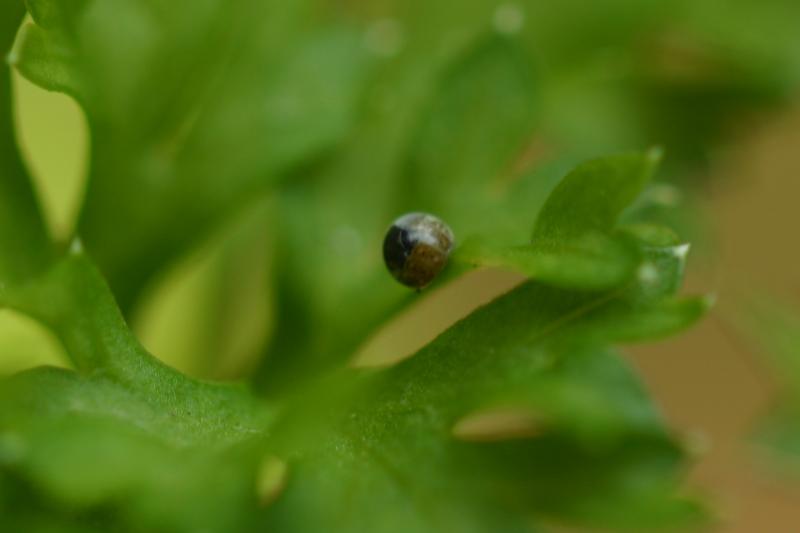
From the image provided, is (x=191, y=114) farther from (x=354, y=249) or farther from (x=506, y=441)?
(x=506, y=441)

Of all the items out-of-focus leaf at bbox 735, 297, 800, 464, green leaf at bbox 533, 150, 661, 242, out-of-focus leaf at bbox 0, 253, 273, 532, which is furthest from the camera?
out-of-focus leaf at bbox 735, 297, 800, 464

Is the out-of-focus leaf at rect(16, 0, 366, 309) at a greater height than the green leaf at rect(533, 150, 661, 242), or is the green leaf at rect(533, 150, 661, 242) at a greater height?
the green leaf at rect(533, 150, 661, 242)

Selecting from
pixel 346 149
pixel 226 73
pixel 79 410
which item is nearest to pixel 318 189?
pixel 346 149

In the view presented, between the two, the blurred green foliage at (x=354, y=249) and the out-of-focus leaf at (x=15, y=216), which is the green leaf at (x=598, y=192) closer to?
the blurred green foliage at (x=354, y=249)

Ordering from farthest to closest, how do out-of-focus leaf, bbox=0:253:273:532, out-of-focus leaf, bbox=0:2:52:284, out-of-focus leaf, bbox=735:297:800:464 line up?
out-of-focus leaf, bbox=735:297:800:464 < out-of-focus leaf, bbox=0:2:52:284 < out-of-focus leaf, bbox=0:253:273:532

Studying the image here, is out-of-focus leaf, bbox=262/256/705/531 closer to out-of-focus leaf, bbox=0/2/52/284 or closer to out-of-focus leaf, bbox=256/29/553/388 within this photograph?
out-of-focus leaf, bbox=256/29/553/388

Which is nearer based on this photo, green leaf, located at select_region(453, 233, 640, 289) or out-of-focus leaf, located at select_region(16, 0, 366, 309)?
green leaf, located at select_region(453, 233, 640, 289)

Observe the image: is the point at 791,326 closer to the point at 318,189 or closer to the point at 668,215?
the point at 668,215

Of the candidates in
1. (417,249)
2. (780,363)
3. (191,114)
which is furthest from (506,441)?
(780,363)

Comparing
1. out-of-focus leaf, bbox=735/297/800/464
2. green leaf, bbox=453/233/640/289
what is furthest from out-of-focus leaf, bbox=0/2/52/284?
out-of-focus leaf, bbox=735/297/800/464
